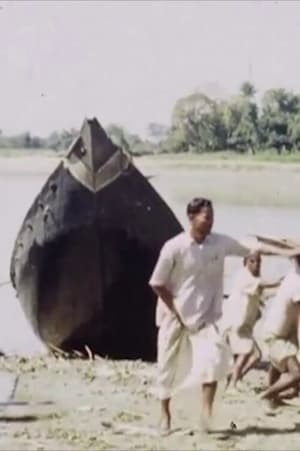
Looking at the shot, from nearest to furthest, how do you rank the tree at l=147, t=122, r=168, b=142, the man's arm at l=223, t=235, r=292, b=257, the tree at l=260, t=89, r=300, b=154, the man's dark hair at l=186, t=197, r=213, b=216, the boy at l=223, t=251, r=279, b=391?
the man's dark hair at l=186, t=197, r=213, b=216 → the man's arm at l=223, t=235, r=292, b=257 → the boy at l=223, t=251, r=279, b=391 → the tree at l=260, t=89, r=300, b=154 → the tree at l=147, t=122, r=168, b=142

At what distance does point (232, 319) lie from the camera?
29.2 feet

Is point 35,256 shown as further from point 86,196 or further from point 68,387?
point 68,387

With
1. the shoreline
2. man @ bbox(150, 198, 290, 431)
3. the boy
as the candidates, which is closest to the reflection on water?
the shoreline

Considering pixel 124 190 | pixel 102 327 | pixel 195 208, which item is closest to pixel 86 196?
pixel 124 190

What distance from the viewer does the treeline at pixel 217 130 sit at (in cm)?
1167

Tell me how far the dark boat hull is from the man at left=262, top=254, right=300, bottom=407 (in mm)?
3436

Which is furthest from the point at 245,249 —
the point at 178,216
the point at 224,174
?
the point at 178,216

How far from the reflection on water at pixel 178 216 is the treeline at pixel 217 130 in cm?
46

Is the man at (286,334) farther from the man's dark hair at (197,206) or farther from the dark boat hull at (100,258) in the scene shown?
the dark boat hull at (100,258)

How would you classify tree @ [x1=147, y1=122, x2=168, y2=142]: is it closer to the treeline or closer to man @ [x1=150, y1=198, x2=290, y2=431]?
the treeline

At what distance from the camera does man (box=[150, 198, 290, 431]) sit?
23.6ft

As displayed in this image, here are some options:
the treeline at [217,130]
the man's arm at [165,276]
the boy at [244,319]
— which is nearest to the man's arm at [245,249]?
the man's arm at [165,276]

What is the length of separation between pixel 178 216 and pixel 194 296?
5.53 metres

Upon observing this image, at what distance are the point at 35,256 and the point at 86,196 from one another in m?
0.74
